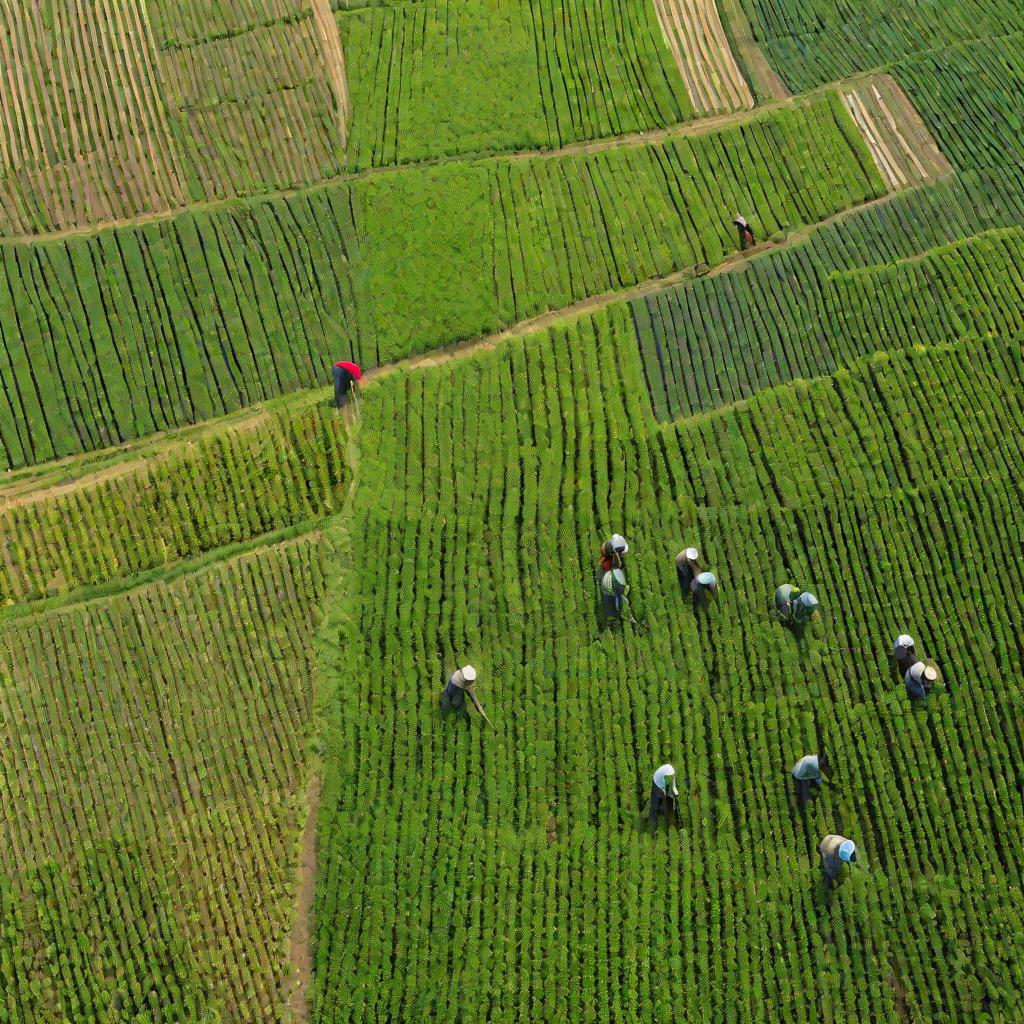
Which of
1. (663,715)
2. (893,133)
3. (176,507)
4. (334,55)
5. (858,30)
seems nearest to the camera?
(663,715)

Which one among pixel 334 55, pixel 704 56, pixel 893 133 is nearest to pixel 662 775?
pixel 893 133

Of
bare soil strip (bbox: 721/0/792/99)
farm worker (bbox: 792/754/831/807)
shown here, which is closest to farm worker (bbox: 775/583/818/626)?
farm worker (bbox: 792/754/831/807)

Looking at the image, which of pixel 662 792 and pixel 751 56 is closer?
pixel 662 792

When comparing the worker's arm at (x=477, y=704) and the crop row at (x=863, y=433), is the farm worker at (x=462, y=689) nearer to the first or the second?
the worker's arm at (x=477, y=704)

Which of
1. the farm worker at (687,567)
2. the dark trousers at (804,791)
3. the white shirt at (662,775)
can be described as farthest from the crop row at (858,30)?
the white shirt at (662,775)

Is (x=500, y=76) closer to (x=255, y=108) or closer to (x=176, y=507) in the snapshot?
(x=255, y=108)
